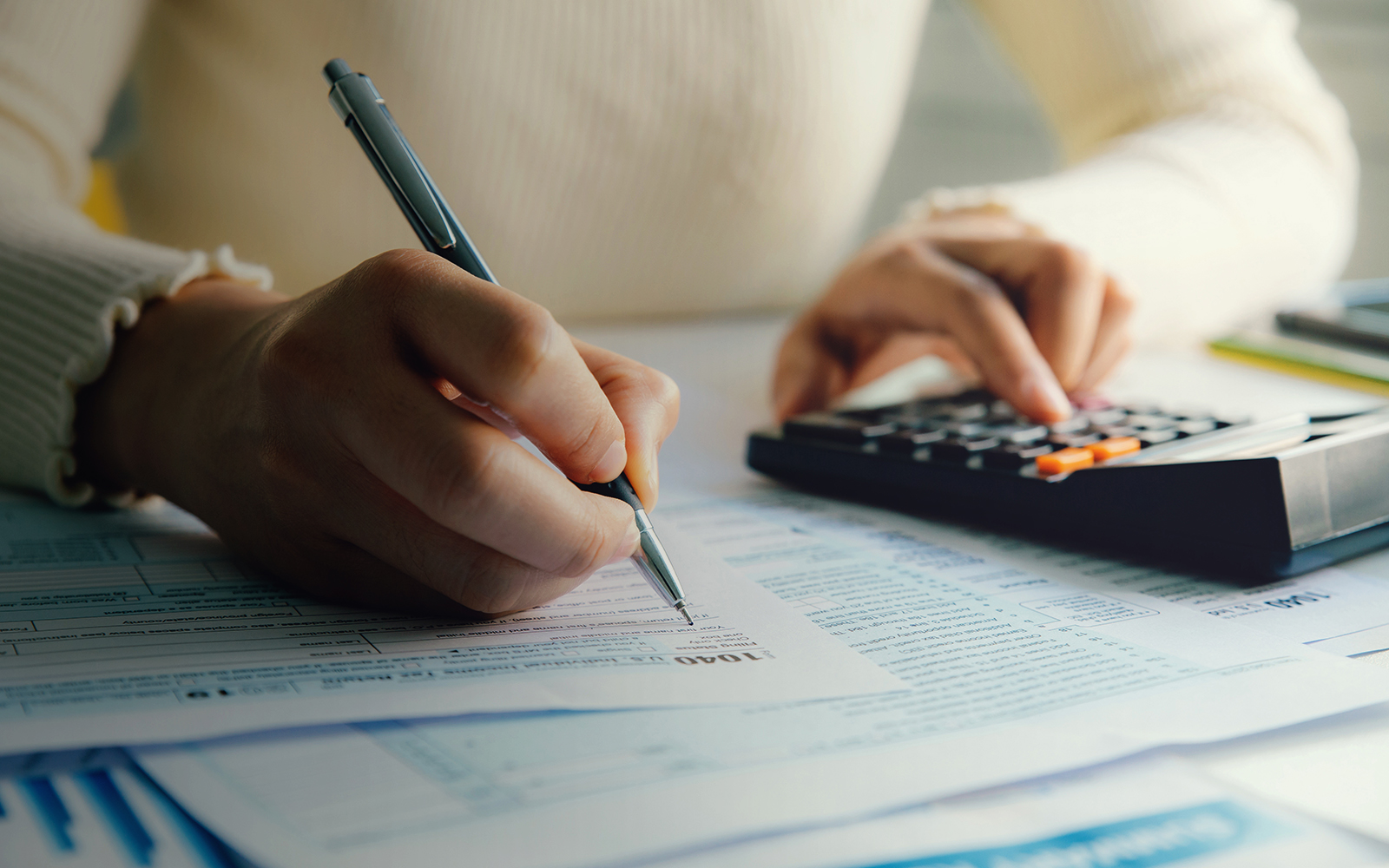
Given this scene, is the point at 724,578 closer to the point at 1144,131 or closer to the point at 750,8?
the point at 750,8

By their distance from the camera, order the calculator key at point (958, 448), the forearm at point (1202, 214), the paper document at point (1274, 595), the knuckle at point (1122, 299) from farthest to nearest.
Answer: the forearm at point (1202, 214) → the knuckle at point (1122, 299) → the calculator key at point (958, 448) → the paper document at point (1274, 595)

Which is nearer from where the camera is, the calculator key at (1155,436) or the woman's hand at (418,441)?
the woman's hand at (418,441)

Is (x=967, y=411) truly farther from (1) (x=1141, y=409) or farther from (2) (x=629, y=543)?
(2) (x=629, y=543)

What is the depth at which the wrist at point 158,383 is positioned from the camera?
0.29m

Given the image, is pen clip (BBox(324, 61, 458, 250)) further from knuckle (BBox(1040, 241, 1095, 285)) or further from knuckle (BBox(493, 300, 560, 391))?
knuckle (BBox(1040, 241, 1095, 285))

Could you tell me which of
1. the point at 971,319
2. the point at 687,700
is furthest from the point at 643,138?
the point at 687,700

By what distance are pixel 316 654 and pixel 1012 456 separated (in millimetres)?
235

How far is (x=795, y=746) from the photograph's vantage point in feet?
0.62

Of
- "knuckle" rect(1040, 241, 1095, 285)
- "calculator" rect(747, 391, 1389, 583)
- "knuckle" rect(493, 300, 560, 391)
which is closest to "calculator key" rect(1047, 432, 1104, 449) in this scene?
"calculator" rect(747, 391, 1389, 583)

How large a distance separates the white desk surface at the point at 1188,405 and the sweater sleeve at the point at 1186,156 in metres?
0.07

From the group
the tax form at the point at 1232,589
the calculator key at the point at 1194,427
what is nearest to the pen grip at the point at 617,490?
the tax form at the point at 1232,589

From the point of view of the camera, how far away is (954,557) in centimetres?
32

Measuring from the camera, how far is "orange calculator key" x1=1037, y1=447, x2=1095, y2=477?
328 millimetres

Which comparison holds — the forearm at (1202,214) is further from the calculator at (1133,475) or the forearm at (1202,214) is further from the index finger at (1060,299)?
the calculator at (1133,475)
